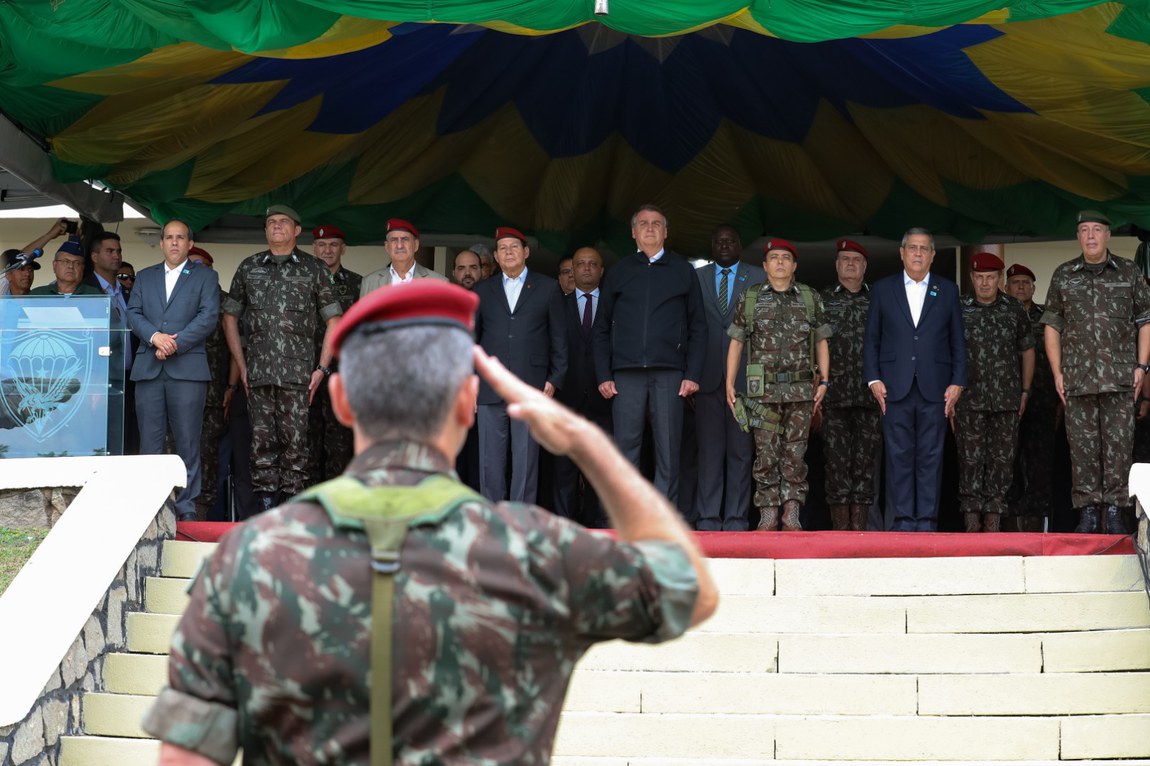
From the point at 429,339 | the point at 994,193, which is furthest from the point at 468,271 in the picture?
the point at 429,339

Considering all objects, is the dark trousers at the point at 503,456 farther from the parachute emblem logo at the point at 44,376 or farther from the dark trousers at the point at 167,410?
the parachute emblem logo at the point at 44,376

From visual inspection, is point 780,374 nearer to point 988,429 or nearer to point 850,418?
point 850,418

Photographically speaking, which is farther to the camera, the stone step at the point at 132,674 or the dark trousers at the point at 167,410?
the dark trousers at the point at 167,410

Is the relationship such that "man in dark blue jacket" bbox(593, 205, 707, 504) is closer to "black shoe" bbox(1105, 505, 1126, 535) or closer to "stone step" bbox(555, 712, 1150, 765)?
"black shoe" bbox(1105, 505, 1126, 535)

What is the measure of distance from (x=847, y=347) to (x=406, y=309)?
→ 7.47 metres

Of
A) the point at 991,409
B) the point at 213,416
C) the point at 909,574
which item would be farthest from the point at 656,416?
the point at 213,416

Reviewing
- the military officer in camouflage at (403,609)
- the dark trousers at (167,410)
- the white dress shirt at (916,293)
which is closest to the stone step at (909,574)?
the dark trousers at (167,410)

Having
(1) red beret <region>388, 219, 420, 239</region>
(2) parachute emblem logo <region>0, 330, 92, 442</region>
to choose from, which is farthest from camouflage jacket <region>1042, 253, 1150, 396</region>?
(2) parachute emblem logo <region>0, 330, 92, 442</region>

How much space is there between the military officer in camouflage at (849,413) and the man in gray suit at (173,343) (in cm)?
374

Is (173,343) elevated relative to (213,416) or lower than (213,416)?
elevated

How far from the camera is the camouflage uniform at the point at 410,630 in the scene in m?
1.69

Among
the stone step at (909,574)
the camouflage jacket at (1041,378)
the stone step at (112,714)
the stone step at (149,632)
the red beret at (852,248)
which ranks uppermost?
the red beret at (852,248)

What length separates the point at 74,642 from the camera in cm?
513

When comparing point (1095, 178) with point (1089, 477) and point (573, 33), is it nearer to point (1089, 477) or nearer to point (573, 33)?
point (1089, 477)
